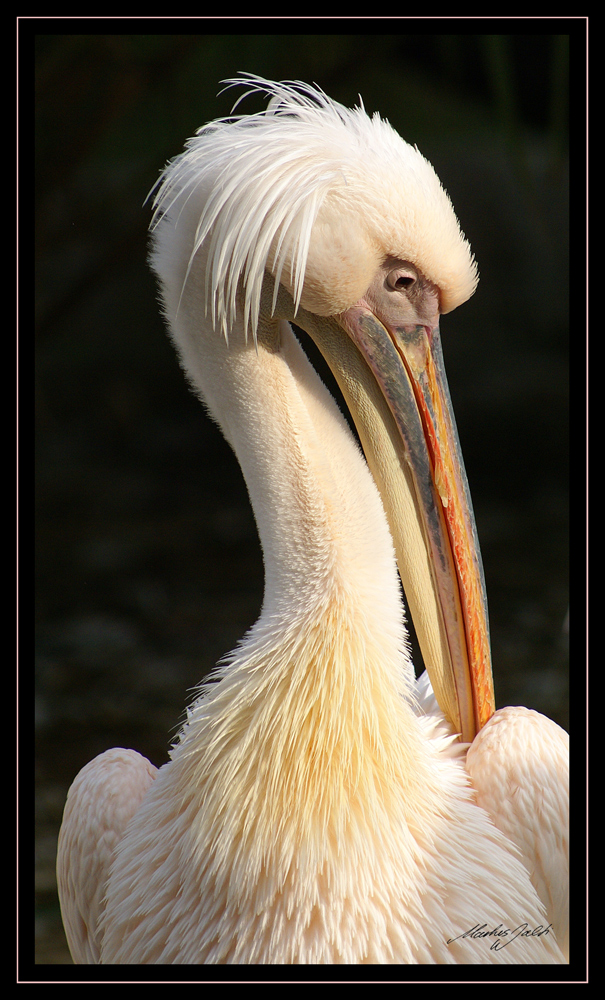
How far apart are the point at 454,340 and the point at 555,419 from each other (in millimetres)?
1002

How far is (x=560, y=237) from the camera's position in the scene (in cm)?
612

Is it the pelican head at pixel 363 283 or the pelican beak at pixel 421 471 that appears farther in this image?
the pelican beak at pixel 421 471

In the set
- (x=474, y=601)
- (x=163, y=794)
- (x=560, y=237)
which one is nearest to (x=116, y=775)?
(x=163, y=794)

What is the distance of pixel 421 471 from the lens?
4.31ft

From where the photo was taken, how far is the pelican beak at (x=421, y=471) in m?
1.28

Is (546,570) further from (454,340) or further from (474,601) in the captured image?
(474,601)
